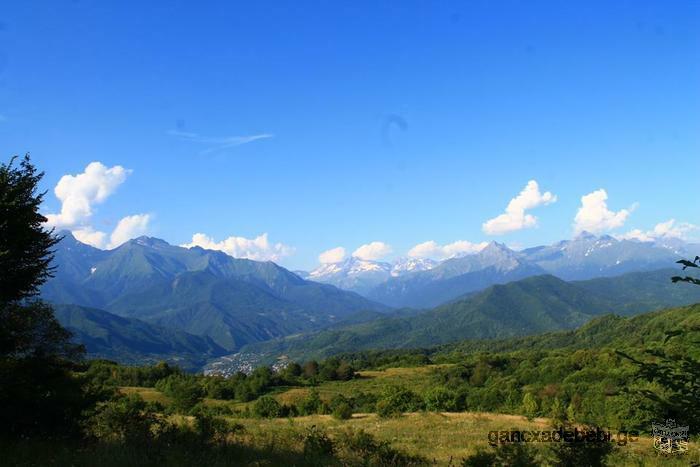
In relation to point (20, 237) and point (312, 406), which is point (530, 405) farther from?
point (20, 237)

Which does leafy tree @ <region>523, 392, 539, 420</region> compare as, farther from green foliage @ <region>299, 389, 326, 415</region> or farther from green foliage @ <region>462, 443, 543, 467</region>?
green foliage @ <region>462, 443, 543, 467</region>

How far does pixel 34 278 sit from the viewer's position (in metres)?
14.7

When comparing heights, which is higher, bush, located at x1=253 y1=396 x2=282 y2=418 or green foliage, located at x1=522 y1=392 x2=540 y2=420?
bush, located at x1=253 y1=396 x2=282 y2=418

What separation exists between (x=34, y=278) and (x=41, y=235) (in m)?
1.31

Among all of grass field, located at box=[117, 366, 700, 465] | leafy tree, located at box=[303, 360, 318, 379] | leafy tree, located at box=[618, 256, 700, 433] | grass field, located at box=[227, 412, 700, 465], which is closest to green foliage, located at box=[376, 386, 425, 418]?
grass field, located at box=[117, 366, 700, 465]

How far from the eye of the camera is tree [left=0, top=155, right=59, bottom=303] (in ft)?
43.7

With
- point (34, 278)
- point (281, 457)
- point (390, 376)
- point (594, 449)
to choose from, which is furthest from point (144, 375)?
point (594, 449)

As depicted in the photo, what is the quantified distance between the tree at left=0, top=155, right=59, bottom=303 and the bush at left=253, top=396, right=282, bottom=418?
31.2 m

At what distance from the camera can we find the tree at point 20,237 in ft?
43.7

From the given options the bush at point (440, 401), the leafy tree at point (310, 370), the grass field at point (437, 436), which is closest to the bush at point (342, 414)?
the grass field at point (437, 436)

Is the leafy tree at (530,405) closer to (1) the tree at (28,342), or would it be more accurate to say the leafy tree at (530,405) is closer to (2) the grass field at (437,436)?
(2) the grass field at (437,436)

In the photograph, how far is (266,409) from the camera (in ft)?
143

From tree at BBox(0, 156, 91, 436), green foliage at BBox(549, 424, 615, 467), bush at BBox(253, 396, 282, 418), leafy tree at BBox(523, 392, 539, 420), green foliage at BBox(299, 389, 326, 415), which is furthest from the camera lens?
green foliage at BBox(299, 389, 326, 415)

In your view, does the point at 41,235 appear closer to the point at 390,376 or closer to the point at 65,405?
the point at 65,405
